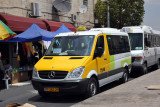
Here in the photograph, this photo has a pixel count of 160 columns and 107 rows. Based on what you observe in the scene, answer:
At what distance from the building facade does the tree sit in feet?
3.01

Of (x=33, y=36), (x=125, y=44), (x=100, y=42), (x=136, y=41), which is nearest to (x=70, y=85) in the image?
(x=100, y=42)

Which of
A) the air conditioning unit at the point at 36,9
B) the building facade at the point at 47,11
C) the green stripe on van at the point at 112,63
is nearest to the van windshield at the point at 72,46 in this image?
the green stripe on van at the point at 112,63

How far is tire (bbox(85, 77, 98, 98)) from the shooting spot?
751cm

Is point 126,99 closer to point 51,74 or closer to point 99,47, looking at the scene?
point 99,47

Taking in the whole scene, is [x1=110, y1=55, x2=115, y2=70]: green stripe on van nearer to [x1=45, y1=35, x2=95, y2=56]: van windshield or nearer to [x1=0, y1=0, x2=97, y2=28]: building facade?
[x1=45, y1=35, x2=95, y2=56]: van windshield

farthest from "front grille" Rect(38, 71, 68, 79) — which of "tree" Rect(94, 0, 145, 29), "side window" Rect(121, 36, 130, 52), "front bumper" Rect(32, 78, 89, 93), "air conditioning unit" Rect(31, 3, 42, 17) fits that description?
"tree" Rect(94, 0, 145, 29)

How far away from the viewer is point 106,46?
8844mm

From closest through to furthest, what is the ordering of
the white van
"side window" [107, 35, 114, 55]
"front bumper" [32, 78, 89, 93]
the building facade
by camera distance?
"front bumper" [32, 78, 89, 93] < "side window" [107, 35, 114, 55] < the white van < the building facade

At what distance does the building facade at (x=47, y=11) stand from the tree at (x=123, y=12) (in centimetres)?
92

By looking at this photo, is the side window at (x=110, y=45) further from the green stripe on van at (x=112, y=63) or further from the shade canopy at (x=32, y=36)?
the shade canopy at (x=32, y=36)

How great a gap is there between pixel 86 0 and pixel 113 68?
16915 mm

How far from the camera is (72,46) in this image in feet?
27.2

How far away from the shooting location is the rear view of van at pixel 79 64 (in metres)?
7.23

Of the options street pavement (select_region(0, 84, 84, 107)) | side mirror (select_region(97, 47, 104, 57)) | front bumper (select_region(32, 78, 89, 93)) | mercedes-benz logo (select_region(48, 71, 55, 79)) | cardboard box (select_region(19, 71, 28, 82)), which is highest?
side mirror (select_region(97, 47, 104, 57))
